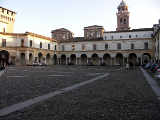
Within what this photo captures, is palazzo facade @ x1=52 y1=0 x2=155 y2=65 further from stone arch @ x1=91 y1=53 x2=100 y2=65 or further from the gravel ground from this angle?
the gravel ground

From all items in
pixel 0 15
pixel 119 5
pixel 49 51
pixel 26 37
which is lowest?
pixel 49 51

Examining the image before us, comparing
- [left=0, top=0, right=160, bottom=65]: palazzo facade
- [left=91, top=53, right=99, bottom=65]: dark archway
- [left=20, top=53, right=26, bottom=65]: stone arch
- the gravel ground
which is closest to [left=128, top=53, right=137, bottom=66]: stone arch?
[left=0, top=0, right=160, bottom=65]: palazzo facade

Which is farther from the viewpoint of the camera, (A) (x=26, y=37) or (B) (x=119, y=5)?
(B) (x=119, y=5)

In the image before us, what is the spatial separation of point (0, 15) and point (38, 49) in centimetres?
1592

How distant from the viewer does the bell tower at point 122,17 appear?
6794cm

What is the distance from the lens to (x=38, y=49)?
45156 millimetres

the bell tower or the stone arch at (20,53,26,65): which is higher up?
the bell tower

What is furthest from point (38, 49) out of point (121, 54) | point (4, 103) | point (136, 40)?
point (4, 103)

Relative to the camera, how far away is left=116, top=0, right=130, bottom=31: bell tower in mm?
67938

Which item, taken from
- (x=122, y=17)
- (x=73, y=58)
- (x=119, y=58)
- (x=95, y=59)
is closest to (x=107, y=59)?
(x=119, y=58)

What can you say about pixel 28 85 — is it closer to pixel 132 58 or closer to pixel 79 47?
pixel 79 47

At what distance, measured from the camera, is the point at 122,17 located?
68375 mm

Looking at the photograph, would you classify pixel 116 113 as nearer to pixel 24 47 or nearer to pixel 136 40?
pixel 24 47

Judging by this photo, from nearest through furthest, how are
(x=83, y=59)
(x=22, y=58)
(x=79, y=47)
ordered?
(x=22, y=58) < (x=79, y=47) < (x=83, y=59)
